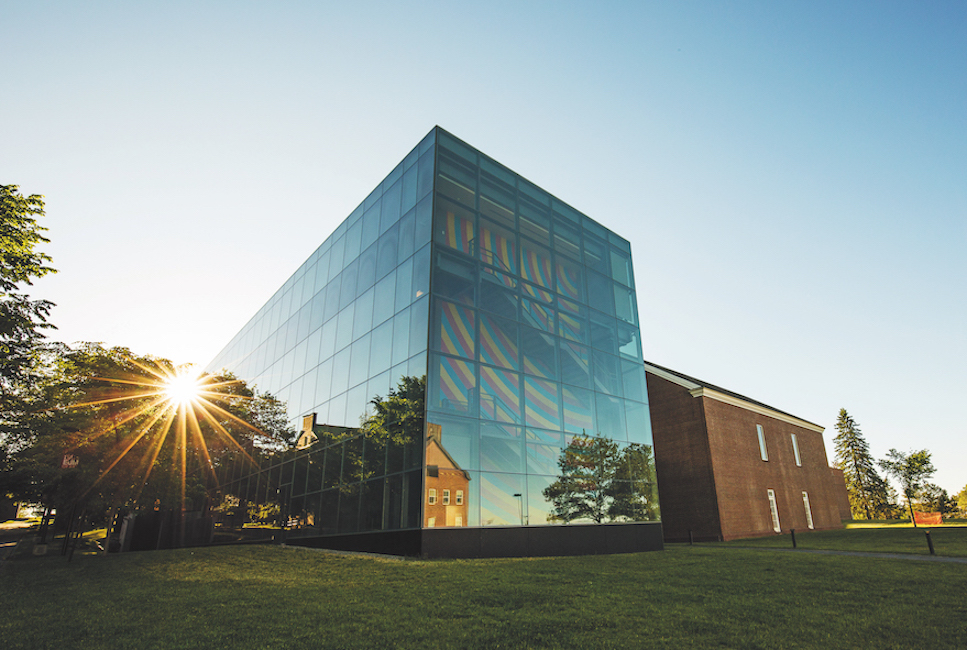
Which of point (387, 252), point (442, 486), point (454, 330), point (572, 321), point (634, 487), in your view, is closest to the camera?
point (442, 486)

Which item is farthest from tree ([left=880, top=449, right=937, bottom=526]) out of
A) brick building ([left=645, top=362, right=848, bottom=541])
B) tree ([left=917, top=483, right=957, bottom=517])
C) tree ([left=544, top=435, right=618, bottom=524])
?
tree ([left=544, top=435, right=618, bottom=524])

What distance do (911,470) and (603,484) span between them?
102 meters

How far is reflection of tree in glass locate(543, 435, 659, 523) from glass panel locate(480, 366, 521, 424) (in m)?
2.97

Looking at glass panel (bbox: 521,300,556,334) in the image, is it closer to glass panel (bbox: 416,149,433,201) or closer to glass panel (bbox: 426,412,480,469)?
glass panel (bbox: 426,412,480,469)

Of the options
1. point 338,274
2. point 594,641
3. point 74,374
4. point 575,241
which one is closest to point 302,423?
point 338,274

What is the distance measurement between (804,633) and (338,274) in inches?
979

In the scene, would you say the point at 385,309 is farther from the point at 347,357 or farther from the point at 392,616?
the point at 392,616

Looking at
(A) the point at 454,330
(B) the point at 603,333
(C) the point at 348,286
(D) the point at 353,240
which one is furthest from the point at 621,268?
(C) the point at 348,286

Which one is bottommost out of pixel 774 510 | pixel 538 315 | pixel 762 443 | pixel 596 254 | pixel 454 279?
pixel 774 510

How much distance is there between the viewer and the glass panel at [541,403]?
20.0m

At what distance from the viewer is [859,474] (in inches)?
3588

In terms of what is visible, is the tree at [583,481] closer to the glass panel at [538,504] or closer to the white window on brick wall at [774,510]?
the glass panel at [538,504]

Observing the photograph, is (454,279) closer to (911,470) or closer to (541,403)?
(541,403)

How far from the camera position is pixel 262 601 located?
966 centimetres
